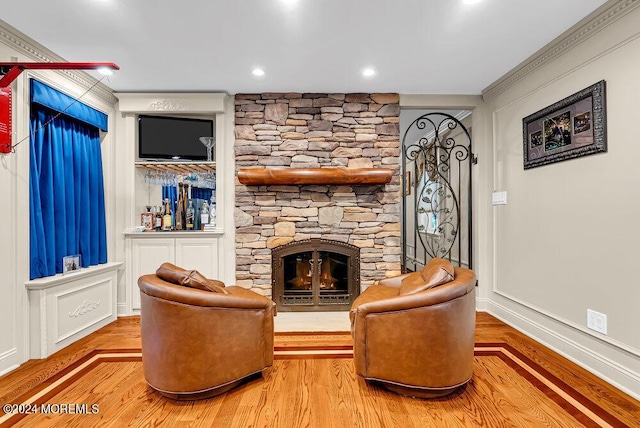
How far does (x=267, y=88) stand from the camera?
354 cm

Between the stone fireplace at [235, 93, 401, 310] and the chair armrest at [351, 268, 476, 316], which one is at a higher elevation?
the stone fireplace at [235, 93, 401, 310]

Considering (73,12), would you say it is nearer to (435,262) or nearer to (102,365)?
(102,365)


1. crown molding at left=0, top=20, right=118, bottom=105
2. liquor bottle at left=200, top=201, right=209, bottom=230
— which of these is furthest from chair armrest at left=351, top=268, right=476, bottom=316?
crown molding at left=0, top=20, right=118, bottom=105

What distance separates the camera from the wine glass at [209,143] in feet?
12.1

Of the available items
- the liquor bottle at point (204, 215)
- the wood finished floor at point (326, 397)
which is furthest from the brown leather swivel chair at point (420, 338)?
the liquor bottle at point (204, 215)

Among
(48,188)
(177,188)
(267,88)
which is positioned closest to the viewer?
(48,188)

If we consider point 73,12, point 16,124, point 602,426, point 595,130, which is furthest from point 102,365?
point 595,130

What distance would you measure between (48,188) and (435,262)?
3.18 meters

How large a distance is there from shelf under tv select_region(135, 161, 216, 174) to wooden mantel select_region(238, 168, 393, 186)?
20.7 inches

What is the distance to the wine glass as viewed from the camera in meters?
3.69

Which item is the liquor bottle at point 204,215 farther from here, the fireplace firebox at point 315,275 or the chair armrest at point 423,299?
the chair armrest at point 423,299

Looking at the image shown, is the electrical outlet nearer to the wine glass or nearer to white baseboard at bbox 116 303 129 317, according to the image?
the wine glass

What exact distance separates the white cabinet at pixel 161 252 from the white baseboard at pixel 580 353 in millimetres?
3210

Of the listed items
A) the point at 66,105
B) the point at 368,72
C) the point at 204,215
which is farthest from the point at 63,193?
the point at 368,72
